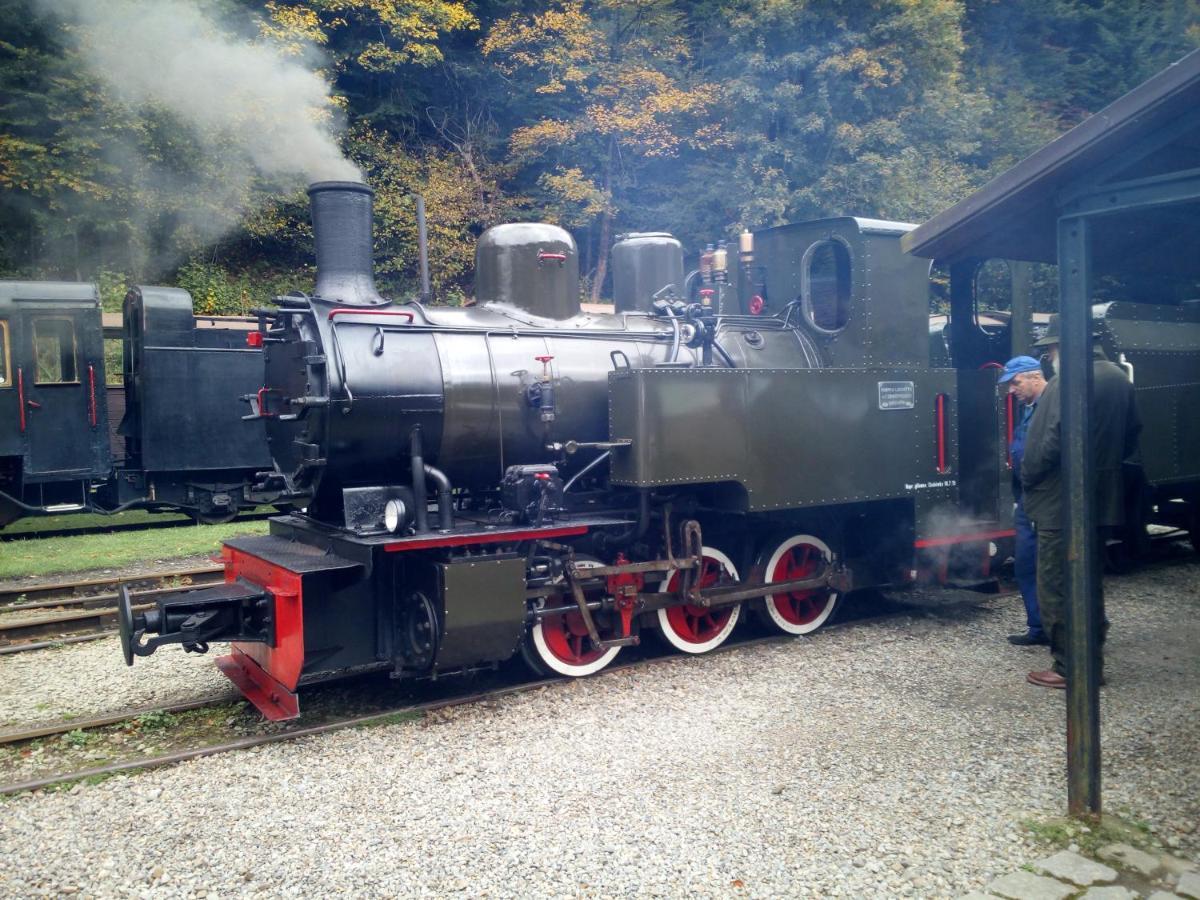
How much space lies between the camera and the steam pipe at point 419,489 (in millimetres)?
5258

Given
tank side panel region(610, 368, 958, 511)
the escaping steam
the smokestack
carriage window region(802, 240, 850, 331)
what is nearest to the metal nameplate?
tank side panel region(610, 368, 958, 511)

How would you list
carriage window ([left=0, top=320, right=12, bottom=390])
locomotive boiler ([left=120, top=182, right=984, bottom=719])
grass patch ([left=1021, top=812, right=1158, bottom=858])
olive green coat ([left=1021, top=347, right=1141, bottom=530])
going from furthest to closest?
carriage window ([left=0, top=320, right=12, bottom=390]) → olive green coat ([left=1021, top=347, right=1141, bottom=530]) → locomotive boiler ([left=120, top=182, right=984, bottom=719]) → grass patch ([left=1021, top=812, right=1158, bottom=858])

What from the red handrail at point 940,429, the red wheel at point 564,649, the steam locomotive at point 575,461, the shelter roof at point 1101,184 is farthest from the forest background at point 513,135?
the shelter roof at point 1101,184

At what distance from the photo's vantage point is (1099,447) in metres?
5.37

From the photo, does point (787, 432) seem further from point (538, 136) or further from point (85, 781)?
point (538, 136)

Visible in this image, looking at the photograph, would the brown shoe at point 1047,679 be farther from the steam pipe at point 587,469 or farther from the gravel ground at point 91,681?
the gravel ground at point 91,681

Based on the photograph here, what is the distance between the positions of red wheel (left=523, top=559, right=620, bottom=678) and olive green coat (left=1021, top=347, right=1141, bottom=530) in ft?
8.81

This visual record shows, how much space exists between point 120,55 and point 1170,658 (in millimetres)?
17612

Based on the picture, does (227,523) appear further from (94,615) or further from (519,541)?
(519,541)

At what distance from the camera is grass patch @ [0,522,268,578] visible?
380 inches

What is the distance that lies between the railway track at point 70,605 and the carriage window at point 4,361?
3.93m

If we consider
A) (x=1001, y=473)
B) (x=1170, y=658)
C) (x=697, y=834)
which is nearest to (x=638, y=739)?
(x=697, y=834)

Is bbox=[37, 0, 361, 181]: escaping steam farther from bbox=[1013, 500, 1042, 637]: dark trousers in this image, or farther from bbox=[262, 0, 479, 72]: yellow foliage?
bbox=[1013, 500, 1042, 637]: dark trousers

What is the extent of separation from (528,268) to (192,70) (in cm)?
929
